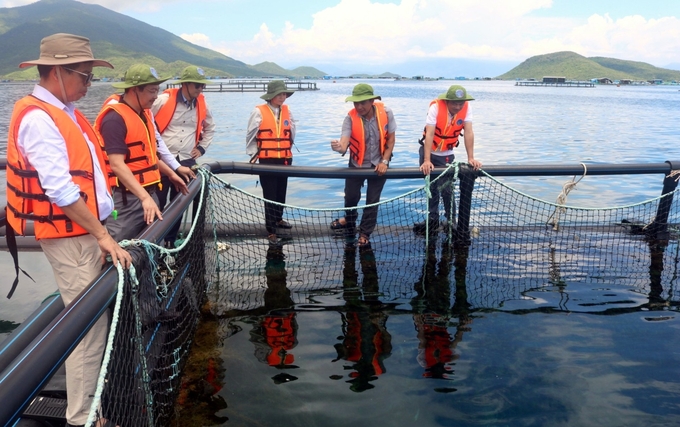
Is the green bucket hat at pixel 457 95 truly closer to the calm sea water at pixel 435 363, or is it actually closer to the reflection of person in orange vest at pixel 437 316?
the reflection of person in orange vest at pixel 437 316

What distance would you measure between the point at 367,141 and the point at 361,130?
0.55 feet

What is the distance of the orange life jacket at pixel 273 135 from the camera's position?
20.3 feet

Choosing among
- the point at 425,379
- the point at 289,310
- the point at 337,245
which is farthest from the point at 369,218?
the point at 425,379

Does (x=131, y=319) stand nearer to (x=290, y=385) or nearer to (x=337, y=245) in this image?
(x=290, y=385)

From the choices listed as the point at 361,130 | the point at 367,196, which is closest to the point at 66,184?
the point at 361,130

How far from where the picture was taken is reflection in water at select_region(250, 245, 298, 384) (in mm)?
3893

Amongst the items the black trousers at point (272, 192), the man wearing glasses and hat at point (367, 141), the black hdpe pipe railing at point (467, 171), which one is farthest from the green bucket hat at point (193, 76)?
the man wearing glasses and hat at point (367, 141)

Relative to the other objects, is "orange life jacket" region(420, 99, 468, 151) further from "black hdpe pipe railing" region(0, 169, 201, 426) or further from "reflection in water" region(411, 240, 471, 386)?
"black hdpe pipe railing" region(0, 169, 201, 426)

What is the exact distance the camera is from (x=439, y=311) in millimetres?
4711

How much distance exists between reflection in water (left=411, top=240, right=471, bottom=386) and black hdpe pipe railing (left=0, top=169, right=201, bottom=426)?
8.17ft

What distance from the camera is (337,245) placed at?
6398 millimetres

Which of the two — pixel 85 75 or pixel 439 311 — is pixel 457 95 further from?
pixel 85 75

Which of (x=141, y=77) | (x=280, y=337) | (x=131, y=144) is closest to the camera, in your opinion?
(x=141, y=77)

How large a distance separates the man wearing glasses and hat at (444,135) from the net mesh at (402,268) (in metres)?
0.12
